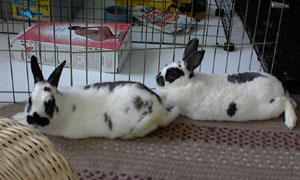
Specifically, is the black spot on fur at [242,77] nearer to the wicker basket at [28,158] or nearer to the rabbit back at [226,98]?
the rabbit back at [226,98]

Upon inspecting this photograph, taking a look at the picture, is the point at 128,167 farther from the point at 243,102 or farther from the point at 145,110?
the point at 243,102

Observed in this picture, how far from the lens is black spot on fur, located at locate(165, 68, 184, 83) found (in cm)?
166

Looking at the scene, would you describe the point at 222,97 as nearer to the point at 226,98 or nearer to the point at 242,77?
the point at 226,98

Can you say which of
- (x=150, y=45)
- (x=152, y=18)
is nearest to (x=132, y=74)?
(x=150, y=45)

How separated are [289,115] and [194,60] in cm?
45

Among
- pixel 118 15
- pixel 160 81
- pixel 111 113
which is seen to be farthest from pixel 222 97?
pixel 118 15

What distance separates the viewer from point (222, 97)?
5.41 ft

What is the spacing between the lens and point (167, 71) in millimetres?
1683

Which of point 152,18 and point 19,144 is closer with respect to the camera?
point 19,144

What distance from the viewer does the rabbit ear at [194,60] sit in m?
1.62

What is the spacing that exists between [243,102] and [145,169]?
502 mm

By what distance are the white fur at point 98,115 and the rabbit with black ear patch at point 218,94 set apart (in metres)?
0.17

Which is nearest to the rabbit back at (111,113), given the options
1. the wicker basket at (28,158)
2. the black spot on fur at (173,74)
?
the black spot on fur at (173,74)

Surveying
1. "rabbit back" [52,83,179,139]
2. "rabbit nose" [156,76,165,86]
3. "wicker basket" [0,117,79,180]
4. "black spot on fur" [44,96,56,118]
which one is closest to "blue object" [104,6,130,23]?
"rabbit nose" [156,76,165,86]
